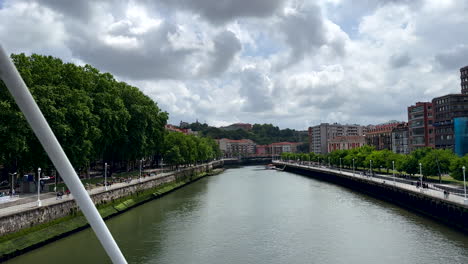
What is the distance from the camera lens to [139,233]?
42000 millimetres

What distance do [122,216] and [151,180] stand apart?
24196mm

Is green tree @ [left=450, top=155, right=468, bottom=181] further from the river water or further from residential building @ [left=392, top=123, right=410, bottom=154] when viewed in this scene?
residential building @ [left=392, top=123, right=410, bottom=154]

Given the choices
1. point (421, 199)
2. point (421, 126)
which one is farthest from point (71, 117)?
point (421, 126)

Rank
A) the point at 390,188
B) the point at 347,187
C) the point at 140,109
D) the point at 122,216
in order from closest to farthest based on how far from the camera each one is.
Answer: the point at 122,216 < the point at 390,188 < the point at 140,109 < the point at 347,187

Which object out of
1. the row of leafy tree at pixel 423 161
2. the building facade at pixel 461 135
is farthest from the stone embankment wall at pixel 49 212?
the building facade at pixel 461 135

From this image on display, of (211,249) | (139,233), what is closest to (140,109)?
(139,233)

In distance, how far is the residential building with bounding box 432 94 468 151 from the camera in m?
118

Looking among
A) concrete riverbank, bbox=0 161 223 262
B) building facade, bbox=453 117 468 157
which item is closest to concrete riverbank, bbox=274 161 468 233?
concrete riverbank, bbox=0 161 223 262

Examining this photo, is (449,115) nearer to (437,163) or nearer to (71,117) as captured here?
(437,163)

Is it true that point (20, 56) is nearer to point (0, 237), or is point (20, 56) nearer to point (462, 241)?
point (0, 237)

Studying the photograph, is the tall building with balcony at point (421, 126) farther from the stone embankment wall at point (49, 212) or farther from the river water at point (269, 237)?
the stone embankment wall at point (49, 212)

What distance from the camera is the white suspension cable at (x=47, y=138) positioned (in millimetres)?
7489

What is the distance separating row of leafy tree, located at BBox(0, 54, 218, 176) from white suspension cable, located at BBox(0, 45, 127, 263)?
34.4 meters

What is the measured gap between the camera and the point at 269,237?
129 feet
